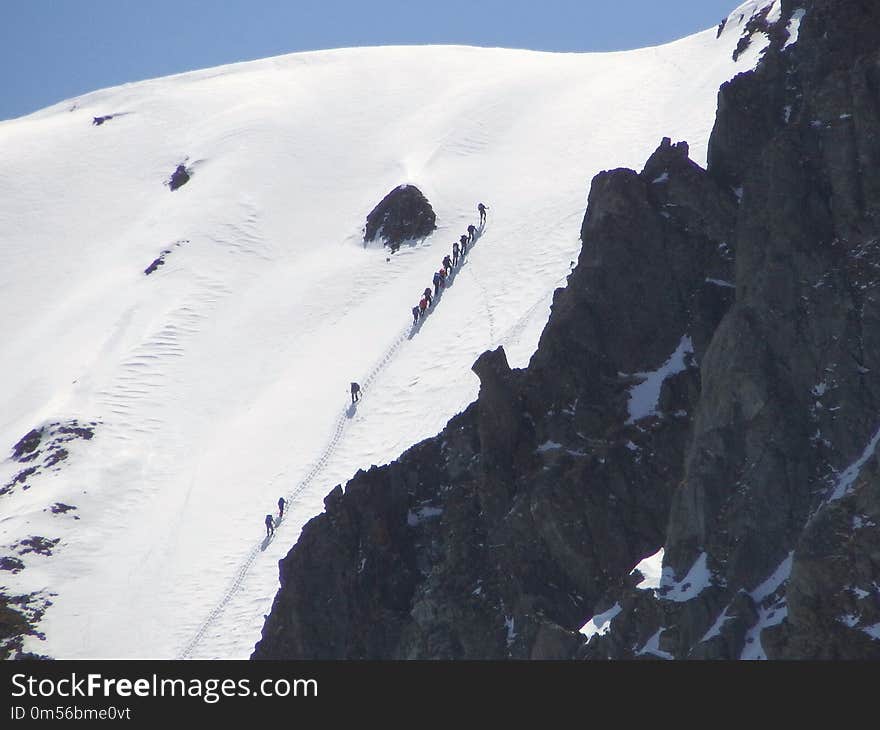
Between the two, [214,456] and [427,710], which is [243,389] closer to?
[214,456]

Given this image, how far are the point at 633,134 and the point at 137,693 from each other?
4820cm

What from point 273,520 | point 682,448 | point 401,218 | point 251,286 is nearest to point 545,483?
point 682,448

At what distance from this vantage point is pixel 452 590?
2844 cm

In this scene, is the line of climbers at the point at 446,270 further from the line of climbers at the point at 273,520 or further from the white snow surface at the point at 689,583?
the white snow surface at the point at 689,583

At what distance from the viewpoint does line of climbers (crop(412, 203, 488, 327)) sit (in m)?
46.8

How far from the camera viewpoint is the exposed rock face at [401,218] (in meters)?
57.3

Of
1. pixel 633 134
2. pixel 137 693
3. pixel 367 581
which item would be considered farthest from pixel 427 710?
pixel 633 134

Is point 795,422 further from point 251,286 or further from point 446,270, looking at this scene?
point 251,286

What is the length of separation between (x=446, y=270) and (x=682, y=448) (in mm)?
23658

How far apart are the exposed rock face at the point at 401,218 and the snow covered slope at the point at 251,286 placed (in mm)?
883

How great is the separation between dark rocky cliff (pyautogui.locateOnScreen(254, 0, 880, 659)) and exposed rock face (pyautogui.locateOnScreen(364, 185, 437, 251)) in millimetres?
26582

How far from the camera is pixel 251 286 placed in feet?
188

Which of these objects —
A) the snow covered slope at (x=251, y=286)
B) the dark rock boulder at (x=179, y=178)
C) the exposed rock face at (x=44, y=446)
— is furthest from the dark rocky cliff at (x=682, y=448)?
the dark rock boulder at (x=179, y=178)

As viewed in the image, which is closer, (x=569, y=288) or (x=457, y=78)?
(x=569, y=288)
